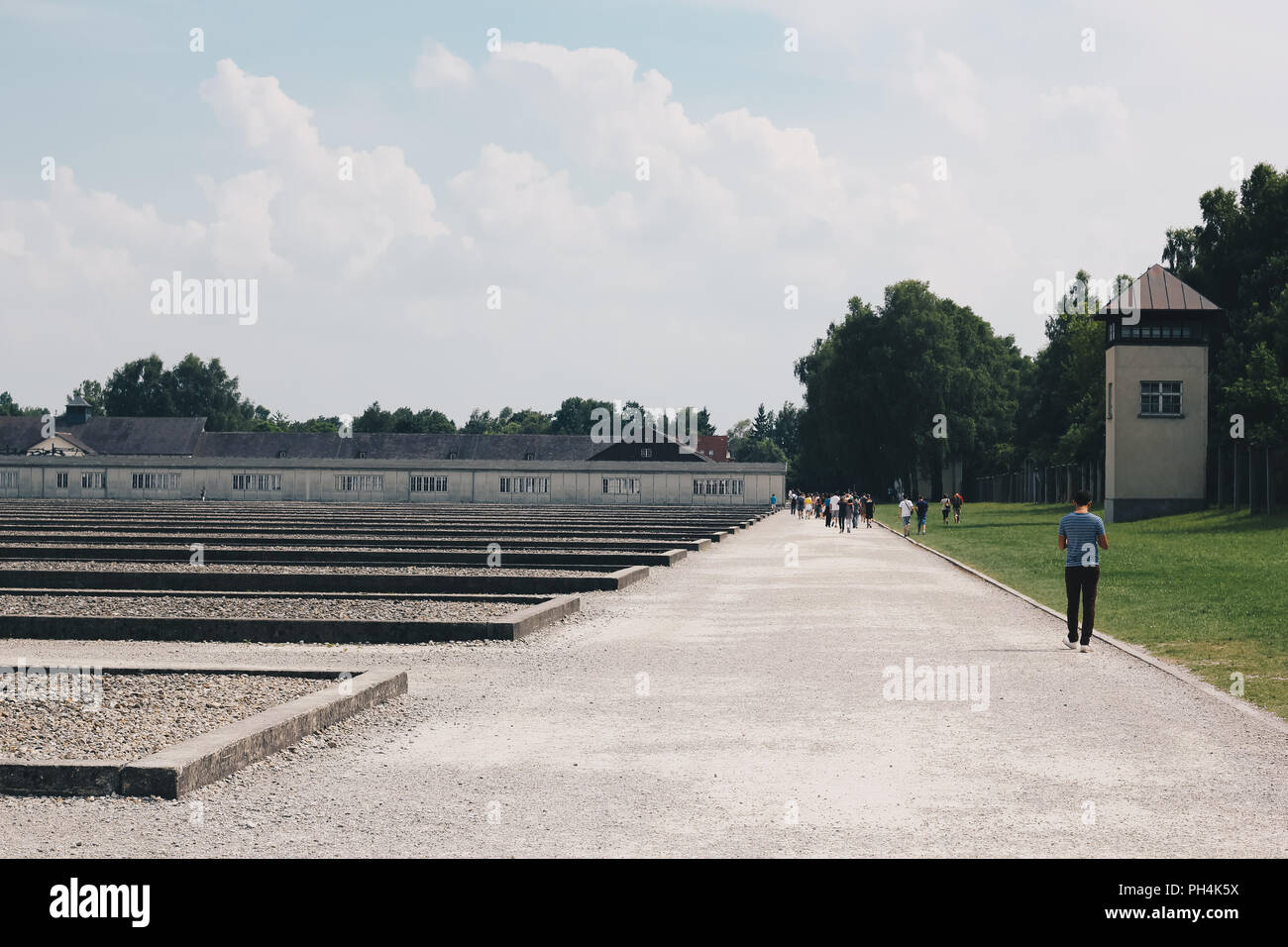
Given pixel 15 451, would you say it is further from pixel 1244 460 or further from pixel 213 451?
pixel 1244 460

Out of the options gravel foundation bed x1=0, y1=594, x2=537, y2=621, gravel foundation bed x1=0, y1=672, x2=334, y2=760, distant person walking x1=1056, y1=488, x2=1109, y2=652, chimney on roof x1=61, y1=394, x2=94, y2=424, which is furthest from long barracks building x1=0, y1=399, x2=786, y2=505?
gravel foundation bed x1=0, y1=672, x2=334, y2=760

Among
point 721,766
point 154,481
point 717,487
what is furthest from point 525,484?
point 721,766

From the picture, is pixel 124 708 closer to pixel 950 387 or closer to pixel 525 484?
pixel 525 484

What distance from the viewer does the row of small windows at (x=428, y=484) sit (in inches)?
3226

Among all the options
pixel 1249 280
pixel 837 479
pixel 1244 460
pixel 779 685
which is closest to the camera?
pixel 779 685

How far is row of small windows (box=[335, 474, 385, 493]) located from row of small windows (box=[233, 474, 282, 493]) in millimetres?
4050

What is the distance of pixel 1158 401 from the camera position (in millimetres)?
50625

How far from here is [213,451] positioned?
120m

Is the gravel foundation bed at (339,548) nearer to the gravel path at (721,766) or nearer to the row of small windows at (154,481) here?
the gravel path at (721,766)

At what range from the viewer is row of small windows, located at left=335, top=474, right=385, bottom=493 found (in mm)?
82250

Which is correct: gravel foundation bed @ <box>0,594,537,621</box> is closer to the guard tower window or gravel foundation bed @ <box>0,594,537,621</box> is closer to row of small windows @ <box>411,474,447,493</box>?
the guard tower window
